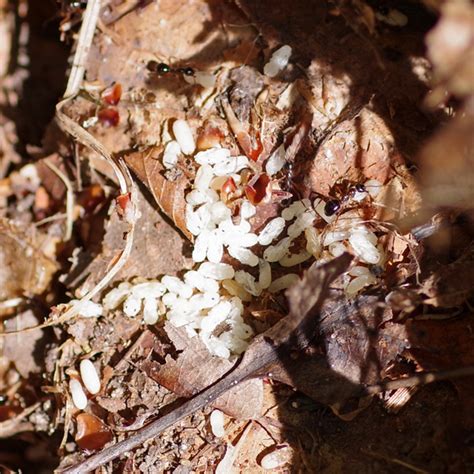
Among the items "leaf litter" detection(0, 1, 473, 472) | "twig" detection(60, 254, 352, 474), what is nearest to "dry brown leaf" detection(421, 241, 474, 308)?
"leaf litter" detection(0, 1, 473, 472)

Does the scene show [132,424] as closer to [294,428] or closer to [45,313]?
[294,428]

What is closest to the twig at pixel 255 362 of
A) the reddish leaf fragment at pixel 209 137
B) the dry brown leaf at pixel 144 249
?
the dry brown leaf at pixel 144 249

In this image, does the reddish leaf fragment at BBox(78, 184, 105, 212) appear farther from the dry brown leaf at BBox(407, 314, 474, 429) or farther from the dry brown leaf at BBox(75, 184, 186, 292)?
the dry brown leaf at BBox(407, 314, 474, 429)

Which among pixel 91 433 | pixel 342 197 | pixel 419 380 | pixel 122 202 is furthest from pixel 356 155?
pixel 91 433

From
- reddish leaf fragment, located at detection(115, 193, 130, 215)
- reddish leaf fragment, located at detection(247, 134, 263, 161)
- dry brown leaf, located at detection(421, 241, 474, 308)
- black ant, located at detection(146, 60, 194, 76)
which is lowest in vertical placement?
dry brown leaf, located at detection(421, 241, 474, 308)

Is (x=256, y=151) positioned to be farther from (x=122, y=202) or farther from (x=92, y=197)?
(x=92, y=197)

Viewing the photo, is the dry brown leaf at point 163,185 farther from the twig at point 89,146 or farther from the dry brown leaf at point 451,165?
the dry brown leaf at point 451,165

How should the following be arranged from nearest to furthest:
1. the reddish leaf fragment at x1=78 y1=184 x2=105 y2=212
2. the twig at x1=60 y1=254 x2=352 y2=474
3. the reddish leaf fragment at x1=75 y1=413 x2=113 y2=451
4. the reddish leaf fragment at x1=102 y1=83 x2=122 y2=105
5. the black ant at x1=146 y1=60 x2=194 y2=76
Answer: the twig at x1=60 y1=254 x2=352 y2=474
the reddish leaf fragment at x1=75 y1=413 x2=113 y2=451
the black ant at x1=146 y1=60 x2=194 y2=76
the reddish leaf fragment at x1=102 y1=83 x2=122 y2=105
the reddish leaf fragment at x1=78 y1=184 x2=105 y2=212

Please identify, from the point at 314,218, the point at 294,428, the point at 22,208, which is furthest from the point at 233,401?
the point at 22,208
